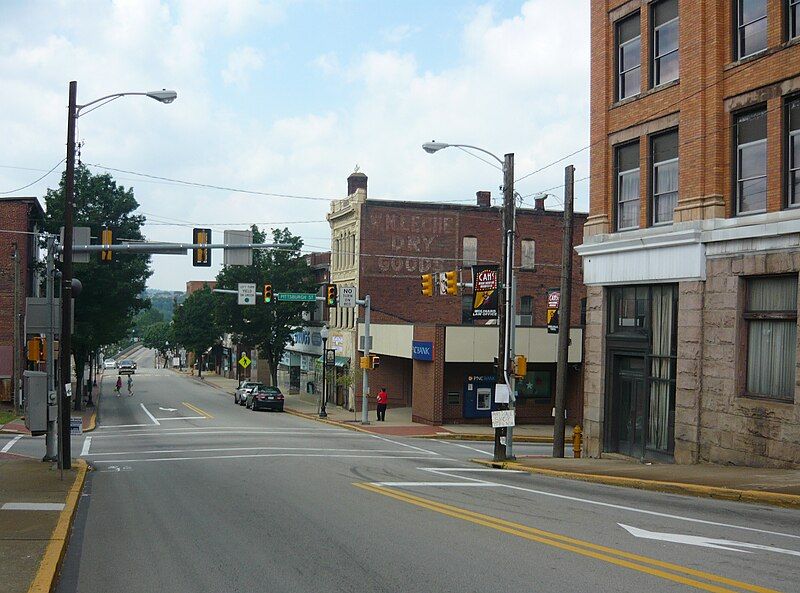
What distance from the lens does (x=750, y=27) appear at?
21.1 metres

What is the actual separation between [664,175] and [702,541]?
1463 cm

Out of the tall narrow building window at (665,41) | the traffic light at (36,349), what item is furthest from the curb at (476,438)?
the traffic light at (36,349)

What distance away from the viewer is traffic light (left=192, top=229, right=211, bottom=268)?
25.4m

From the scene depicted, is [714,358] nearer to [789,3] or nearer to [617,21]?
[789,3]

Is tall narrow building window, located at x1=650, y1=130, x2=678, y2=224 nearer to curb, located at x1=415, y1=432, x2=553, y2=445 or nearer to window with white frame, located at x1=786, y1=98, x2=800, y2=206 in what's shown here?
window with white frame, located at x1=786, y1=98, x2=800, y2=206

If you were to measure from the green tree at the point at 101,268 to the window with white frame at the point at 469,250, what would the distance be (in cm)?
2014

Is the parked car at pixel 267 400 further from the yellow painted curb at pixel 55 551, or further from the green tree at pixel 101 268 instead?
the yellow painted curb at pixel 55 551

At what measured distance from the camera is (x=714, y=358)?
70.7 ft

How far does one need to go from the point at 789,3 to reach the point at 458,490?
13029 mm

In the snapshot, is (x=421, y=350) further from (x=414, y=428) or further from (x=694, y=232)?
(x=694, y=232)

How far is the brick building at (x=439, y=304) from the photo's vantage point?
44.3 m

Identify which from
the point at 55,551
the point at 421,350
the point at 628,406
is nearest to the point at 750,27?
the point at 628,406

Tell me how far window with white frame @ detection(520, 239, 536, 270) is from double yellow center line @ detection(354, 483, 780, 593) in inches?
1797

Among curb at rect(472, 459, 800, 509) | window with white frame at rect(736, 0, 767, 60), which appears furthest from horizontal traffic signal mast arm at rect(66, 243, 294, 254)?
window with white frame at rect(736, 0, 767, 60)
